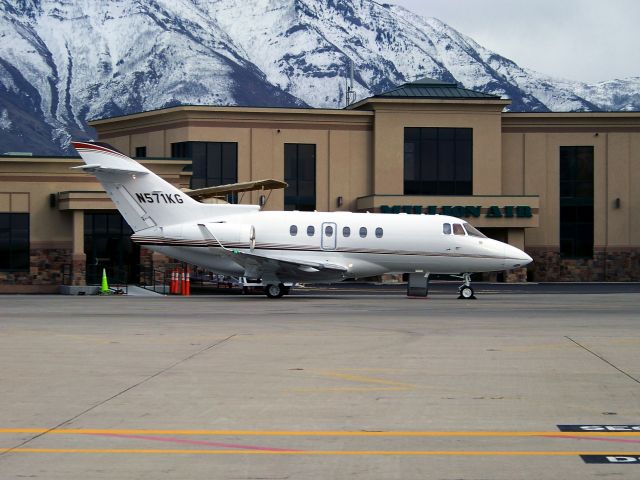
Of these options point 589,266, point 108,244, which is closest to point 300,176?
point 108,244

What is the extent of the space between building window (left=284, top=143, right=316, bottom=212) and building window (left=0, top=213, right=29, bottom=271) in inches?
661

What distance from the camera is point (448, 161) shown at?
63125 millimetres

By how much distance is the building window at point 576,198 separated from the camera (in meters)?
63.9

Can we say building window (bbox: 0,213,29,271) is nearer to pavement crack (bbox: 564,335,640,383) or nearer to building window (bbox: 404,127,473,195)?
building window (bbox: 404,127,473,195)

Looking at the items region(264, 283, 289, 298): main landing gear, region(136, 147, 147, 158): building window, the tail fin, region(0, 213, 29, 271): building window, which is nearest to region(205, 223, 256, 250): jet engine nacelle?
the tail fin

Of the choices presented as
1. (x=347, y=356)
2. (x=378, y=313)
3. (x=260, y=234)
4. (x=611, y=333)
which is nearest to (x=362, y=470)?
(x=347, y=356)

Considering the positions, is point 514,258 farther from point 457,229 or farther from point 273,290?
point 273,290

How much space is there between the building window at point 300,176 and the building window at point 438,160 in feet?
17.7

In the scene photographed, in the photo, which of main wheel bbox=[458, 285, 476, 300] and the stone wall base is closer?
main wheel bbox=[458, 285, 476, 300]

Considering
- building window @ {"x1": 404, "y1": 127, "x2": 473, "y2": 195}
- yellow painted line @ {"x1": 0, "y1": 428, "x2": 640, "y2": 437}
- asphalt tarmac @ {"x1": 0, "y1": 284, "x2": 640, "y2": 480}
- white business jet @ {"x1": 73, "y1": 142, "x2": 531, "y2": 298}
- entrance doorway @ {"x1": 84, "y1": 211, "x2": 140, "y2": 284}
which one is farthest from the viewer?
building window @ {"x1": 404, "y1": 127, "x2": 473, "y2": 195}

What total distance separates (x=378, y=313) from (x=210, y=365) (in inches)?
513

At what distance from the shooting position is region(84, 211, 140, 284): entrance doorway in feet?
169

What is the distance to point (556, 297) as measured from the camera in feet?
133

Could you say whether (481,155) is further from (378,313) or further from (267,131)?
(378,313)
